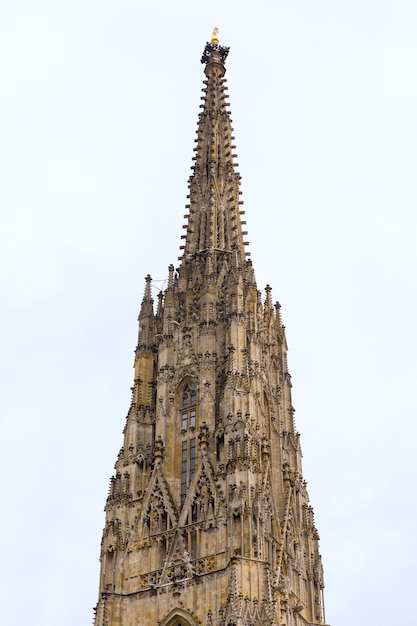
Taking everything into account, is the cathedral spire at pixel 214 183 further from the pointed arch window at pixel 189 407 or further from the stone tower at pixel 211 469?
the pointed arch window at pixel 189 407

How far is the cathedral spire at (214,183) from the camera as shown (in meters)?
64.3

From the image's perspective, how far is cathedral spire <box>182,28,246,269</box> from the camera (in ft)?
211

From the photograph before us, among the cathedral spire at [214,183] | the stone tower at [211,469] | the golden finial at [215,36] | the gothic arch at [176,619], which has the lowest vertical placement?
the gothic arch at [176,619]

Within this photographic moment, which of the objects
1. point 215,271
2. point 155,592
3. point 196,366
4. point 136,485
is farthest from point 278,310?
point 155,592

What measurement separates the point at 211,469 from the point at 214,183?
68.3 feet

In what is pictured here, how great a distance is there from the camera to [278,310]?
65188 millimetres

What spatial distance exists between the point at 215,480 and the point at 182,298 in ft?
40.8

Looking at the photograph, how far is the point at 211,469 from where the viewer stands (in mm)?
51906

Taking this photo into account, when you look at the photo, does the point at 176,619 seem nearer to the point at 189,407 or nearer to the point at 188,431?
the point at 188,431

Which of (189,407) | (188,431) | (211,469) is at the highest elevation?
(189,407)

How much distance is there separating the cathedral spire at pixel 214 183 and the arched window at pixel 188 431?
9.68 metres

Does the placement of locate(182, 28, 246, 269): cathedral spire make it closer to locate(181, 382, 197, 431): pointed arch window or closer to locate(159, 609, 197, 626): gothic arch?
locate(181, 382, 197, 431): pointed arch window

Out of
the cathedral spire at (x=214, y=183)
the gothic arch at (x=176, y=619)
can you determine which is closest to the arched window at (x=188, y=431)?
the gothic arch at (x=176, y=619)

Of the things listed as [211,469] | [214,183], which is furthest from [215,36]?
[211,469]
